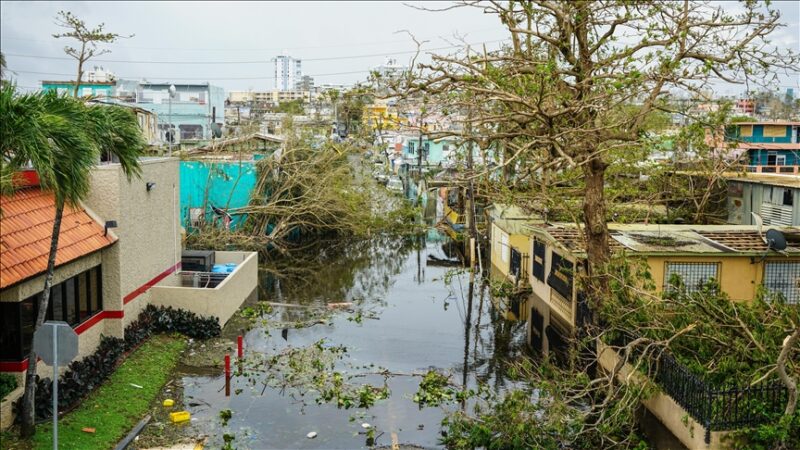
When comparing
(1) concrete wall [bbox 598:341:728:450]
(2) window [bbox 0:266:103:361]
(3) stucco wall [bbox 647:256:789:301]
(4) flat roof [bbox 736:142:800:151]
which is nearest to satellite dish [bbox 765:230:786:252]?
(3) stucco wall [bbox 647:256:789:301]

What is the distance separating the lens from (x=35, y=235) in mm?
13945

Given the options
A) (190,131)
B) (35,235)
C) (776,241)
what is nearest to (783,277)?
(776,241)

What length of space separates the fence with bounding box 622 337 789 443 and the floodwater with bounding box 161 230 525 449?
4.46 meters

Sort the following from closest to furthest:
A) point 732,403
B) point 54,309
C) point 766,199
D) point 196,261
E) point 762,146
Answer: point 732,403 < point 54,309 < point 762,146 < point 196,261 < point 766,199

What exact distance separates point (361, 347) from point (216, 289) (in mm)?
4217

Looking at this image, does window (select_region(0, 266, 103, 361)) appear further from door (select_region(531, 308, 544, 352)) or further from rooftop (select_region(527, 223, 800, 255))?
rooftop (select_region(527, 223, 800, 255))

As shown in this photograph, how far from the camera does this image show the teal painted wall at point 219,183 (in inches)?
1435

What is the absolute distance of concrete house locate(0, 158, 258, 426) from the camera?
42.3 feet

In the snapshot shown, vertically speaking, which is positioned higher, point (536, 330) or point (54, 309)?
point (54, 309)

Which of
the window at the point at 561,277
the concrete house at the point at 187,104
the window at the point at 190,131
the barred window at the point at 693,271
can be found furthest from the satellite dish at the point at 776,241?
the window at the point at 190,131

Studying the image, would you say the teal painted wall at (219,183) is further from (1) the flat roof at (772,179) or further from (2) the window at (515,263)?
(1) the flat roof at (772,179)

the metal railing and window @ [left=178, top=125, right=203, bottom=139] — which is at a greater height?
window @ [left=178, top=125, right=203, bottom=139]

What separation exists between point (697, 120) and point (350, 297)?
15.4m

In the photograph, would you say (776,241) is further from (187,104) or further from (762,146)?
(187,104)
